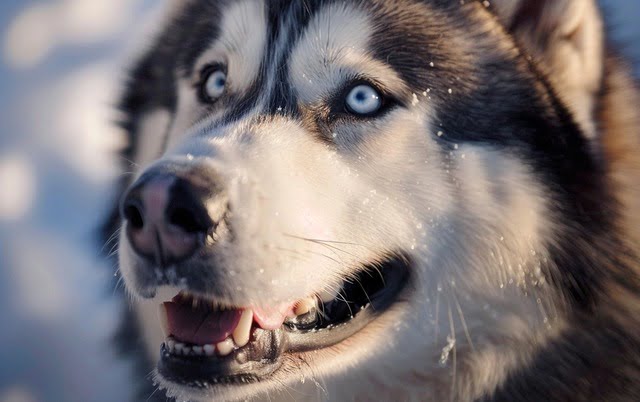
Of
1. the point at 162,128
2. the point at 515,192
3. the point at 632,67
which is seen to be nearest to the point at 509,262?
the point at 515,192

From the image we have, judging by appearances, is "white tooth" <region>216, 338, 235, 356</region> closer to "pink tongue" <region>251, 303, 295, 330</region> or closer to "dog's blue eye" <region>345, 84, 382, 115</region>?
"pink tongue" <region>251, 303, 295, 330</region>

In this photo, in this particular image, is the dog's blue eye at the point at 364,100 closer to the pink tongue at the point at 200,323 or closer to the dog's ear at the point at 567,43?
the dog's ear at the point at 567,43

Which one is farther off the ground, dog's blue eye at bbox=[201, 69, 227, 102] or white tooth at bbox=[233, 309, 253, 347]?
dog's blue eye at bbox=[201, 69, 227, 102]

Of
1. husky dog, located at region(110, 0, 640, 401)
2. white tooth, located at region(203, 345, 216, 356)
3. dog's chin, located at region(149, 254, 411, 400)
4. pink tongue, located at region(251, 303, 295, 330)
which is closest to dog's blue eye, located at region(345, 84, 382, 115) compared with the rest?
husky dog, located at region(110, 0, 640, 401)

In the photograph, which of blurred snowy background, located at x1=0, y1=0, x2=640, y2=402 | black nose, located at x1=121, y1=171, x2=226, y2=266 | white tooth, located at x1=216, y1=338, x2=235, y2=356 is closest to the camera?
black nose, located at x1=121, y1=171, x2=226, y2=266

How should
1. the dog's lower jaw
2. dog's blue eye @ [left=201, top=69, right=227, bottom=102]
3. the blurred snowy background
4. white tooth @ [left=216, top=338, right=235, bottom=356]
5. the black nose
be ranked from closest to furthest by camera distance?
the black nose, white tooth @ [left=216, top=338, right=235, bottom=356], the dog's lower jaw, dog's blue eye @ [left=201, top=69, right=227, bottom=102], the blurred snowy background

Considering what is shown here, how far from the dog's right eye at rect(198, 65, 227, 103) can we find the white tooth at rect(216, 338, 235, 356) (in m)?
0.56

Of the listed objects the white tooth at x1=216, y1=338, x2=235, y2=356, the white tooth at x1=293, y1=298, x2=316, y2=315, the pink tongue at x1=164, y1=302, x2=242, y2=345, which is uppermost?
the white tooth at x1=293, y1=298, x2=316, y2=315

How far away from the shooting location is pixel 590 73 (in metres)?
1.35

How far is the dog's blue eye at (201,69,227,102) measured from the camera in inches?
58.6

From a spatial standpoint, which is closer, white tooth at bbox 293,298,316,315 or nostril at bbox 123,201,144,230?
nostril at bbox 123,201,144,230

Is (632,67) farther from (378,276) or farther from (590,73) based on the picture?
(378,276)

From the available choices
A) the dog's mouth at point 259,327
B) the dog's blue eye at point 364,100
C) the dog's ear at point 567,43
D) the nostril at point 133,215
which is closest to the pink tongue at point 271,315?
the dog's mouth at point 259,327

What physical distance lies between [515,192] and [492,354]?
0.31m
